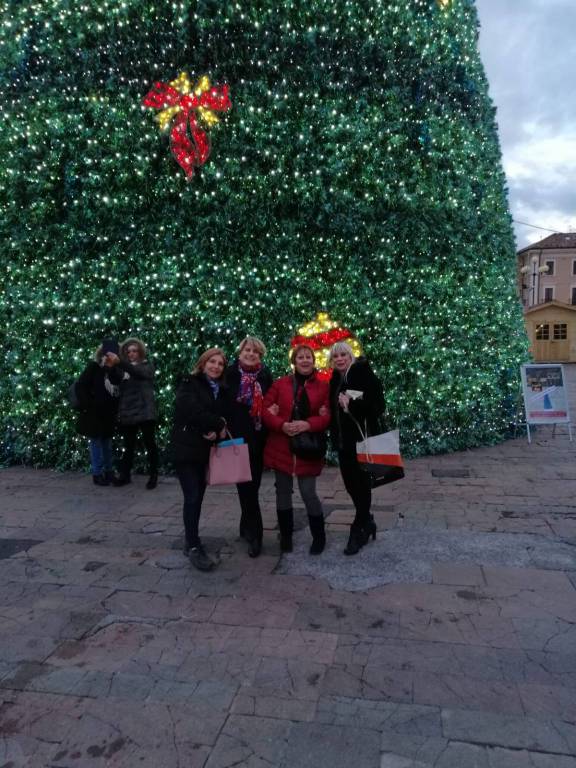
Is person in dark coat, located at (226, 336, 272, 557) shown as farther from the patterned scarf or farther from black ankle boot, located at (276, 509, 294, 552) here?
black ankle boot, located at (276, 509, 294, 552)

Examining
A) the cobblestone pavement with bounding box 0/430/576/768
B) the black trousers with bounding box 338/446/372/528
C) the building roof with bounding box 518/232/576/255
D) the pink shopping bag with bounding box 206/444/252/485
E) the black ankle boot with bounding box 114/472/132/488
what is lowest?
Result: the cobblestone pavement with bounding box 0/430/576/768

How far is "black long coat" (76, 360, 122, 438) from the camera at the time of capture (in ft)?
21.7

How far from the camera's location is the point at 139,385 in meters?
6.69

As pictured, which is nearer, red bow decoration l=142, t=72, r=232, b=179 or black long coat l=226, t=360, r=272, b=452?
black long coat l=226, t=360, r=272, b=452

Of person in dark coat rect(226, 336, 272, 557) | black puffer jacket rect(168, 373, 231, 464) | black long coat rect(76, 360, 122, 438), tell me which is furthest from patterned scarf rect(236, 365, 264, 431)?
black long coat rect(76, 360, 122, 438)

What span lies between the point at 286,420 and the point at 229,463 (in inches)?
22.5

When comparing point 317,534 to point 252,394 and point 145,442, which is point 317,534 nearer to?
point 252,394

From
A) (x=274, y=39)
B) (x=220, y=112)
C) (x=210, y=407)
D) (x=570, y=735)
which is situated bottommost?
(x=570, y=735)

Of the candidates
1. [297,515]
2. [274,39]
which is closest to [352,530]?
[297,515]

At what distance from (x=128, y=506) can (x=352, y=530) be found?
108 inches

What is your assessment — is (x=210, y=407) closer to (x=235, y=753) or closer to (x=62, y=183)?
(x=235, y=753)

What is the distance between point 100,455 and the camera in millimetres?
7043

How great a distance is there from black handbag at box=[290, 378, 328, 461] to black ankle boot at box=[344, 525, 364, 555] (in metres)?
0.68

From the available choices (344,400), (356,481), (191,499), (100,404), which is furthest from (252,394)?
(100,404)
